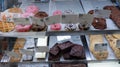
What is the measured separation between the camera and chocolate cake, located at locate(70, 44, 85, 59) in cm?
151

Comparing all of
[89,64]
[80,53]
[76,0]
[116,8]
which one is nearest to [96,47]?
[80,53]

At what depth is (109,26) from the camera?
1.41 meters

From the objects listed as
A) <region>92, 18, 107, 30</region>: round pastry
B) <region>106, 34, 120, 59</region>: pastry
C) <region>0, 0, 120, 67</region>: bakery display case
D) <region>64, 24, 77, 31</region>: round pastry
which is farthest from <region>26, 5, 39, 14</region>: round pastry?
<region>106, 34, 120, 59</region>: pastry

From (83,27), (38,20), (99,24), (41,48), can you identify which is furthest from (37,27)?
(99,24)

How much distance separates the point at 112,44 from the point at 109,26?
0.84 feet

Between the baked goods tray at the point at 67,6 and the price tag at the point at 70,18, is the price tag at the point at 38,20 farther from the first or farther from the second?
the baked goods tray at the point at 67,6

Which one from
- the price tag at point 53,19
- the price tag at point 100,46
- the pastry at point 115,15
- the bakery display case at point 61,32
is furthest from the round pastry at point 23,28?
the pastry at point 115,15

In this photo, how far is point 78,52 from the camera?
1524 mm

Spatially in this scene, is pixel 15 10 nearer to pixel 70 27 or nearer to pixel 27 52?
pixel 27 52

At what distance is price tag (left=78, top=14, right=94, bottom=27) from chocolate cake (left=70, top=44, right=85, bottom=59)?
0.92 feet

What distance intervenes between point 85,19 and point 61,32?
172mm

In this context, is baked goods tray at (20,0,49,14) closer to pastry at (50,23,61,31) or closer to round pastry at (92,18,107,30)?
pastry at (50,23,61,31)

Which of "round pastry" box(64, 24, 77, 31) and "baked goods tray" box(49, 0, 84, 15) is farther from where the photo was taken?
"baked goods tray" box(49, 0, 84, 15)

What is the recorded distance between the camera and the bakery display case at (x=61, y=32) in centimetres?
131
